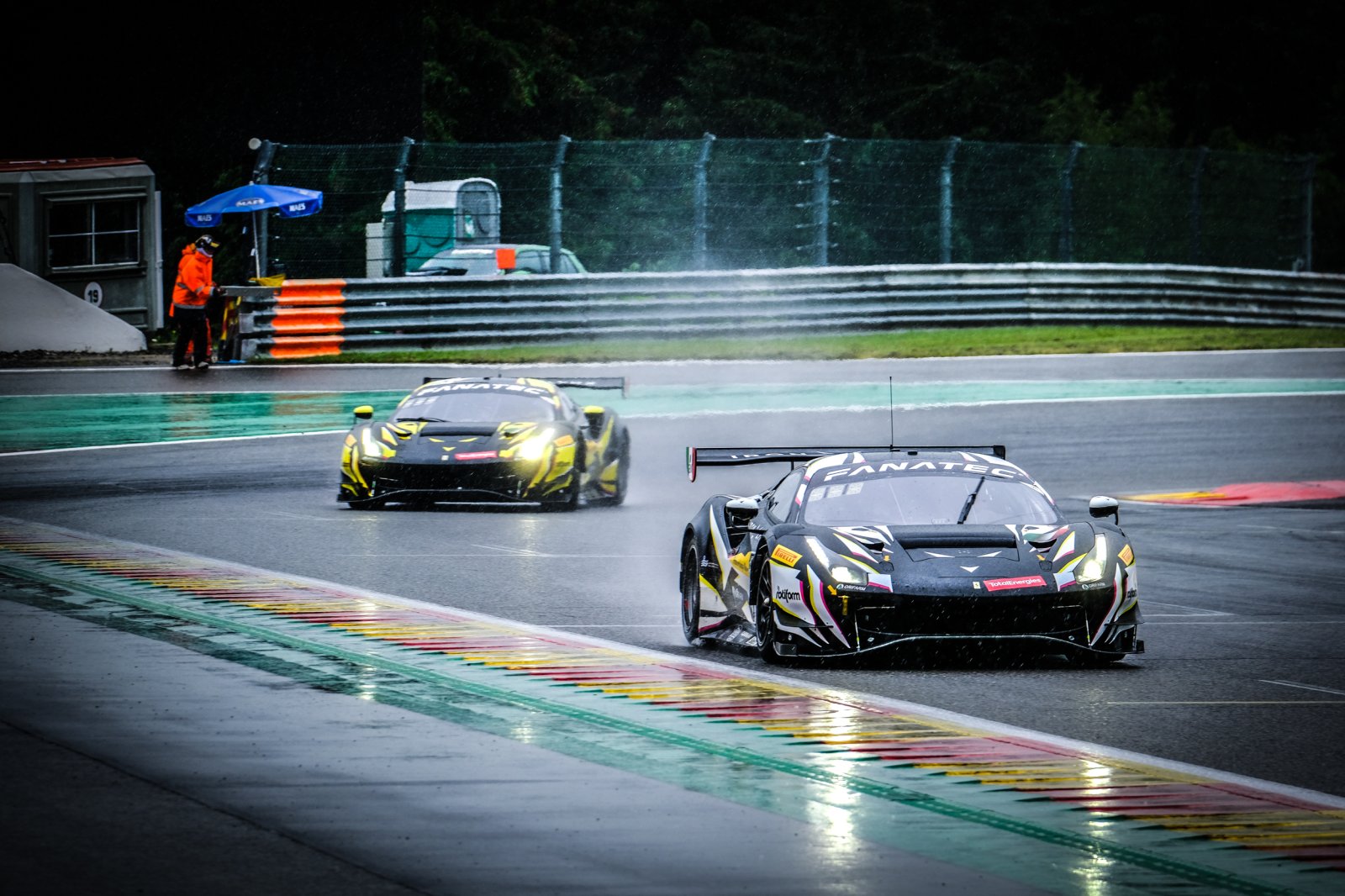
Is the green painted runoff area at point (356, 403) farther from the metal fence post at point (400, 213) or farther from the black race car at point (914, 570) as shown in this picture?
the black race car at point (914, 570)

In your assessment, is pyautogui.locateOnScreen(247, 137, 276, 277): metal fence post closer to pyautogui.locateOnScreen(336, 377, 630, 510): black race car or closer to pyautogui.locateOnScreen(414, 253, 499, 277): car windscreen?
pyautogui.locateOnScreen(414, 253, 499, 277): car windscreen

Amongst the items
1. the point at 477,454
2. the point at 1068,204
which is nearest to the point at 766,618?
the point at 477,454

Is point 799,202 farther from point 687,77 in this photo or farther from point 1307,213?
point 687,77

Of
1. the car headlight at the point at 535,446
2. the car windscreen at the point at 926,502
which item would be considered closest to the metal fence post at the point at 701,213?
the car headlight at the point at 535,446

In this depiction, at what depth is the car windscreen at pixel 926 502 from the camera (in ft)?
34.6

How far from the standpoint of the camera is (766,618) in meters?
10.2

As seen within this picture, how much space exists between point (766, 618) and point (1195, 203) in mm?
26990

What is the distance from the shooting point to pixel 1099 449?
71.5 feet

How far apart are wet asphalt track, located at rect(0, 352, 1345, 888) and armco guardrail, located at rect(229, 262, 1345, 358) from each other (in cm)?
147

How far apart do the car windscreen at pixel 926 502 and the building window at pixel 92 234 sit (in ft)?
81.3

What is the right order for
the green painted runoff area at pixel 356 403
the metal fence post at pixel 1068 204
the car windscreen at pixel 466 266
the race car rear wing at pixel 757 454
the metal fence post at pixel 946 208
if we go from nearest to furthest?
the race car rear wing at pixel 757 454 < the green painted runoff area at pixel 356 403 < the car windscreen at pixel 466 266 < the metal fence post at pixel 946 208 < the metal fence post at pixel 1068 204

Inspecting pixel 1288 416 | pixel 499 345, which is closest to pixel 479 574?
pixel 1288 416

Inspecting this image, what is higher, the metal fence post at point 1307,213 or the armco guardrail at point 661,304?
the metal fence post at point 1307,213

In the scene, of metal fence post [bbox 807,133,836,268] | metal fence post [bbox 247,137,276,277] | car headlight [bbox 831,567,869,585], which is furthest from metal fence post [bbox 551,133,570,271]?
car headlight [bbox 831,567,869,585]
